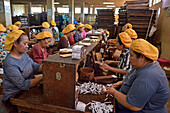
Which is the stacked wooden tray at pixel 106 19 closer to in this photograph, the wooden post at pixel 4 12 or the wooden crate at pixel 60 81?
the wooden post at pixel 4 12

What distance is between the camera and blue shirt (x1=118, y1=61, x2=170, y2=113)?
1344mm

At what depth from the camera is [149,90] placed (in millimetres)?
1341

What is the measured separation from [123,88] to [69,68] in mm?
767

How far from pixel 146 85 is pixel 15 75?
1603mm

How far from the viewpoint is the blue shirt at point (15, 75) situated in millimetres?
1740

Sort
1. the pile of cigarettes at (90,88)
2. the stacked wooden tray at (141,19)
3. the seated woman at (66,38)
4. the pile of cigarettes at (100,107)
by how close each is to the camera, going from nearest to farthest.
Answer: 1. the pile of cigarettes at (100,107)
2. the pile of cigarettes at (90,88)
3. the seated woman at (66,38)
4. the stacked wooden tray at (141,19)

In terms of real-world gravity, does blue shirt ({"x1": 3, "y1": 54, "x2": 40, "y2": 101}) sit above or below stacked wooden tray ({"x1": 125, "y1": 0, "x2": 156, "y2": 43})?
below

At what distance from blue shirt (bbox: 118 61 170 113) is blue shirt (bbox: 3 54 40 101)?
139 centimetres

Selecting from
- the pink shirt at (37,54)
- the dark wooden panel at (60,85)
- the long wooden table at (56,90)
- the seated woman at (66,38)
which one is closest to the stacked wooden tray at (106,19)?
the seated woman at (66,38)

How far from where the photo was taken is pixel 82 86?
2.16m

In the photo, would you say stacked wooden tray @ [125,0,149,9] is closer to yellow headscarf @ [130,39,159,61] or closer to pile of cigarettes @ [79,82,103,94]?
pile of cigarettes @ [79,82,103,94]

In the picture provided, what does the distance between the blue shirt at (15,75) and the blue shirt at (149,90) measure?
1.39 metres

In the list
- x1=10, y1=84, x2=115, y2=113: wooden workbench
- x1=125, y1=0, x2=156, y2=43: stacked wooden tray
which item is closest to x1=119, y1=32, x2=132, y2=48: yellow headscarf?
x1=10, y1=84, x2=115, y2=113: wooden workbench

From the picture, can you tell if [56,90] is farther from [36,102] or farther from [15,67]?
[15,67]
